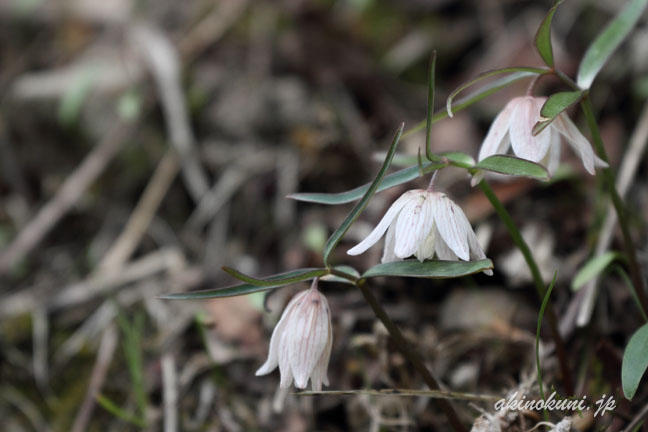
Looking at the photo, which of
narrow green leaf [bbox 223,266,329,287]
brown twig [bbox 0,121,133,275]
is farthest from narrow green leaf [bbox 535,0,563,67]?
brown twig [bbox 0,121,133,275]

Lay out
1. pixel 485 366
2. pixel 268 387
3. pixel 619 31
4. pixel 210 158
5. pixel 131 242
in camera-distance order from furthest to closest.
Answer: pixel 210 158 → pixel 131 242 → pixel 268 387 → pixel 485 366 → pixel 619 31

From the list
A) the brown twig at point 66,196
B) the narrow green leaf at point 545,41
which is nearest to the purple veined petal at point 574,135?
the narrow green leaf at point 545,41

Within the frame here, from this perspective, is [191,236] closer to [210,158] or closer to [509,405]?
[210,158]

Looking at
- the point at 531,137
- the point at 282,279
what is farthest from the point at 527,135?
the point at 282,279

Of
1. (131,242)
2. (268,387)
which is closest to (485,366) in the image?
(268,387)

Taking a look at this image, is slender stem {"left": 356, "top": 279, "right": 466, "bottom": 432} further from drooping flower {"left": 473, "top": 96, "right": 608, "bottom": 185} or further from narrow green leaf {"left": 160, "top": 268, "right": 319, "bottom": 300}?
drooping flower {"left": 473, "top": 96, "right": 608, "bottom": 185}

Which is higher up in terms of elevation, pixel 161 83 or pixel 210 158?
pixel 161 83

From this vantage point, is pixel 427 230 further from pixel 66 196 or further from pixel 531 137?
pixel 66 196
